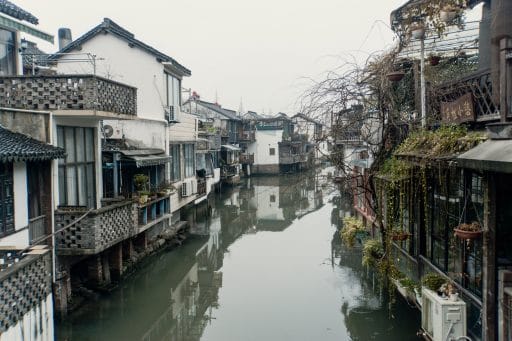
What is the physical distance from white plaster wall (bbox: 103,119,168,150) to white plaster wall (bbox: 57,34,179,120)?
474 mm

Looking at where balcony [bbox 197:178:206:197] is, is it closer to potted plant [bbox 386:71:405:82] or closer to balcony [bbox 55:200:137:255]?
balcony [bbox 55:200:137:255]

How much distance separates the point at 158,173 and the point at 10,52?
29.3 ft

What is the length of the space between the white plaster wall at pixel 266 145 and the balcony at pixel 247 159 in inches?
96.7

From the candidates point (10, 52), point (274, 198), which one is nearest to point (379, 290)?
point (10, 52)

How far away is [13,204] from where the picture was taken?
30.9 feet

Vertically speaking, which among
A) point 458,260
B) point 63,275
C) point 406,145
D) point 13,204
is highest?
point 406,145

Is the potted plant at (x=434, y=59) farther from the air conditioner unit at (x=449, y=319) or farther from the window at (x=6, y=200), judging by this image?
the window at (x=6, y=200)

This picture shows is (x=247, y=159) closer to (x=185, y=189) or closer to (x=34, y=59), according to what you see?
(x=185, y=189)

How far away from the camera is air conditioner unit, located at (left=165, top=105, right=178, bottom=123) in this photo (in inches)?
809

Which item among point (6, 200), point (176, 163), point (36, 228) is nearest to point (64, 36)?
point (176, 163)

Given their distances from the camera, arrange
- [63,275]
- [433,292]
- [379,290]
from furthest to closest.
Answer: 1. [379,290]
2. [63,275]
3. [433,292]

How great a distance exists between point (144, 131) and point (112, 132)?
1.60 meters

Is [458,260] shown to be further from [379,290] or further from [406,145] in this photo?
[379,290]

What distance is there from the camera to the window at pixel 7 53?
38.4 ft
